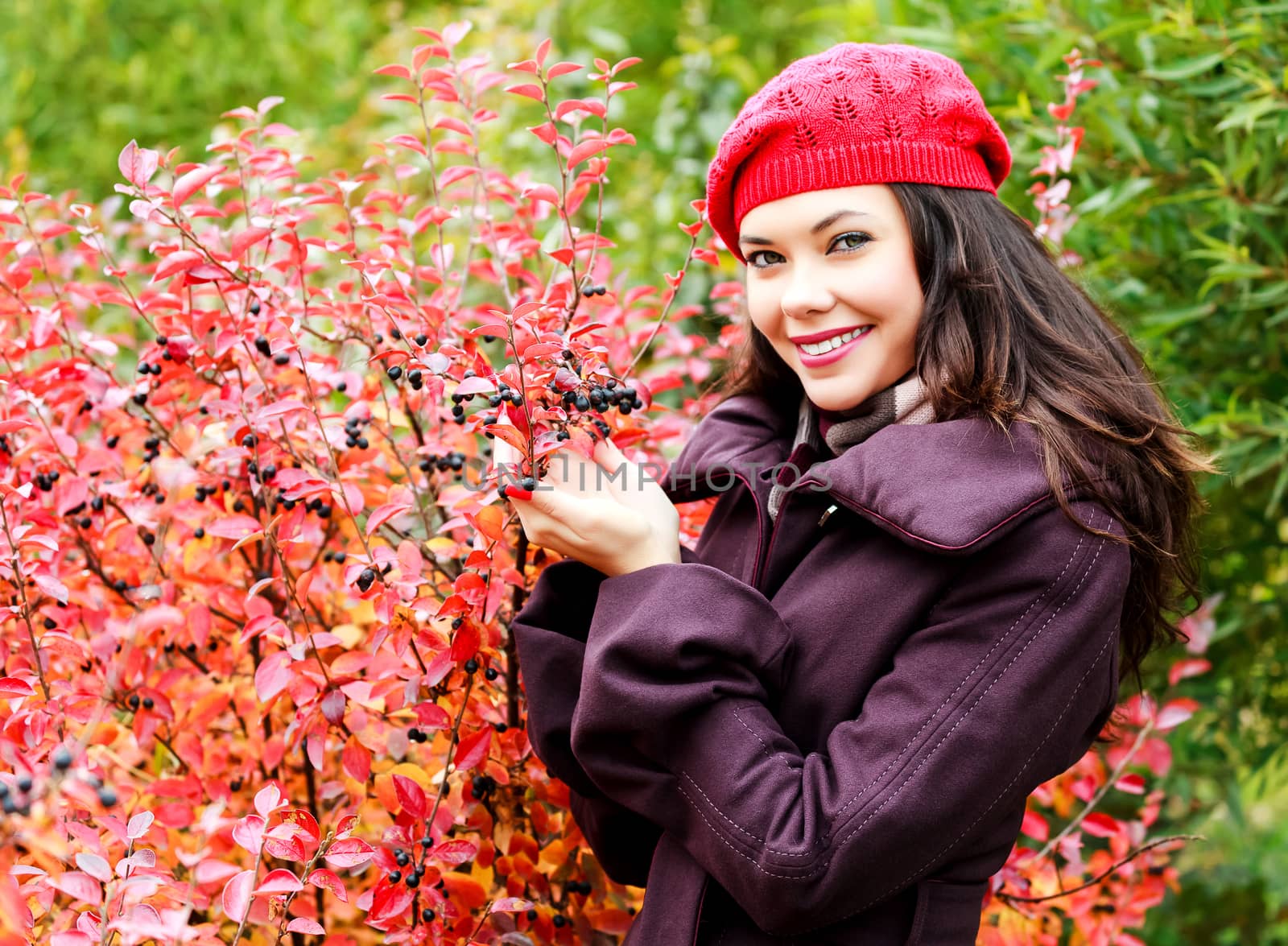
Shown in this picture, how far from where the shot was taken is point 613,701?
3.99 ft

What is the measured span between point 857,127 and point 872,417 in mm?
351

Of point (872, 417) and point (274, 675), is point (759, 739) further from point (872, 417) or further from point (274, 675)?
point (274, 675)

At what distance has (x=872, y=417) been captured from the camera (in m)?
1.41

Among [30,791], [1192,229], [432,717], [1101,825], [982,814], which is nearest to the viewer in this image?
[30,791]

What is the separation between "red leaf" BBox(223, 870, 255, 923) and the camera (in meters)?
1.07

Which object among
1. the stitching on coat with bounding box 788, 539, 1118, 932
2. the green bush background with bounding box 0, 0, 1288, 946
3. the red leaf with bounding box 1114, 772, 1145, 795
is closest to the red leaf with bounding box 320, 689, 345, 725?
the stitching on coat with bounding box 788, 539, 1118, 932

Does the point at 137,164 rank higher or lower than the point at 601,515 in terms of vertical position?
higher

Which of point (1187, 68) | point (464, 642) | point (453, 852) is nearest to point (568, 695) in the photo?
point (464, 642)

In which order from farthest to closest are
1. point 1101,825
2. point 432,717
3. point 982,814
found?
point 1101,825
point 432,717
point 982,814

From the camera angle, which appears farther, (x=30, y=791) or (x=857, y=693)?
(x=857, y=693)

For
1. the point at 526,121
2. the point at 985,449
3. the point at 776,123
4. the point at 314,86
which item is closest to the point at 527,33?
the point at 526,121

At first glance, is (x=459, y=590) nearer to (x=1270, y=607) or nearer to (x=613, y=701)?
(x=613, y=701)

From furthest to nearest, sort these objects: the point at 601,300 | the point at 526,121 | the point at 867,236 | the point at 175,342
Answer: the point at 526,121 < the point at 601,300 < the point at 175,342 < the point at 867,236

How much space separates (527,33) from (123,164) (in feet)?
11.2
